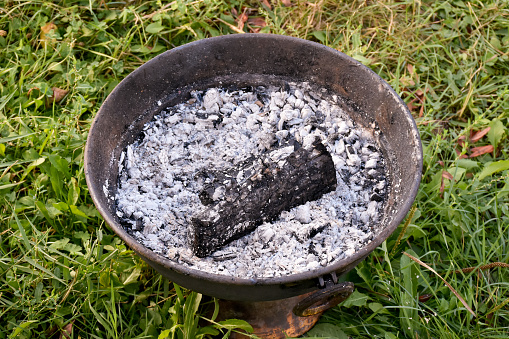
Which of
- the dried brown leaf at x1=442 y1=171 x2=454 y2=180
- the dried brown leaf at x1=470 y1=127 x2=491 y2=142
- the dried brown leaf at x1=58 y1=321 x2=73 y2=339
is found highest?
the dried brown leaf at x1=470 y1=127 x2=491 y2=142

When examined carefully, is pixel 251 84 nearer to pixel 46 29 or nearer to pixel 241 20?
pixel 241 20

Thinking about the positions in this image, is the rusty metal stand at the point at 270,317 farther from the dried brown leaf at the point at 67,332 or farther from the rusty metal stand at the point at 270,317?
A: the dried brown leaf at the point at 67,332

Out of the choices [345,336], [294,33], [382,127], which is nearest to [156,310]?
[345,336]

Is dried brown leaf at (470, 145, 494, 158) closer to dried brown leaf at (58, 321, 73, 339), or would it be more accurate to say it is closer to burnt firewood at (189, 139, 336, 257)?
burnt firewood at (189, 139, 336, 257)

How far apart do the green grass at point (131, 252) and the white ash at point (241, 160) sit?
1.30ft

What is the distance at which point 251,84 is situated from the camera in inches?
90.4

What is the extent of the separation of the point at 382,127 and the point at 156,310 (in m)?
1.36

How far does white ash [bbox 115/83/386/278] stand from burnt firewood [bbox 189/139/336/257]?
4 cm

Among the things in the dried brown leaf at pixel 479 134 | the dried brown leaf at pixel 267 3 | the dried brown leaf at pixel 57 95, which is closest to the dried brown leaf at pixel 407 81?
the dried brown leaf at pixel 479 134

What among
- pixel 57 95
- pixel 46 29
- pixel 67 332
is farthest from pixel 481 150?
pixel 46 29

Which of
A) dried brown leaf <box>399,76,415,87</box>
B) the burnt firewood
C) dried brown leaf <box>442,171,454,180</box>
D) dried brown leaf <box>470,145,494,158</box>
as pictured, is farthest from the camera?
dried brown leaf <box>399,76,415,87</box>

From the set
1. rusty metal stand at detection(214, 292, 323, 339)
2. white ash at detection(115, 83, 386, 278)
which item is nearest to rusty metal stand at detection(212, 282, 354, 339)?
rusty metal stand at detection(214, 292, 323, 339)

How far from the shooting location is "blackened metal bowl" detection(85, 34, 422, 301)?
1613 millimetres

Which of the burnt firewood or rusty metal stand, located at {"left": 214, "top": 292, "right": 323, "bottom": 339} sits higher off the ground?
the burnt firewood
